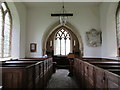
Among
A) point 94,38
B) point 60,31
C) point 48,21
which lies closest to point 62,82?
point 94,38

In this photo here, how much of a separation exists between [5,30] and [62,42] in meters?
4.34

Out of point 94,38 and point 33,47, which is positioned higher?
point 94,38

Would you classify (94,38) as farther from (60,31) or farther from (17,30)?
(17,30)

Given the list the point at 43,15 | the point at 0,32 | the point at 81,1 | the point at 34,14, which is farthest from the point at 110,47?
the point at 0,32

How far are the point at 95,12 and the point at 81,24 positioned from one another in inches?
43.8

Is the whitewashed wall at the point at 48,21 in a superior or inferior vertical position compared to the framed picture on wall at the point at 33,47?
superior

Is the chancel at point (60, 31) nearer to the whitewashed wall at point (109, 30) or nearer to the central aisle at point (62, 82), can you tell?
the whitewashed wall at point (109, 30)

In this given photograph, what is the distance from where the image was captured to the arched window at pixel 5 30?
5344 mm

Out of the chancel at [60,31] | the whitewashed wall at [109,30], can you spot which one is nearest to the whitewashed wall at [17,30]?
the chancel at [60,31]

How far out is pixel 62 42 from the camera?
9039 millimetres

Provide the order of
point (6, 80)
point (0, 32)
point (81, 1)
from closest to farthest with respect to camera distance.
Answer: point (6, 80)
point (0, 32)
point (81, 1)

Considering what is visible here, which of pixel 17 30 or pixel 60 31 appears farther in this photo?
pixel 60 31

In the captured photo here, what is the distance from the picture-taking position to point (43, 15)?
7.41 meters

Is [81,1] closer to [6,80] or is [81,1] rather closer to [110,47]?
[110,47]
